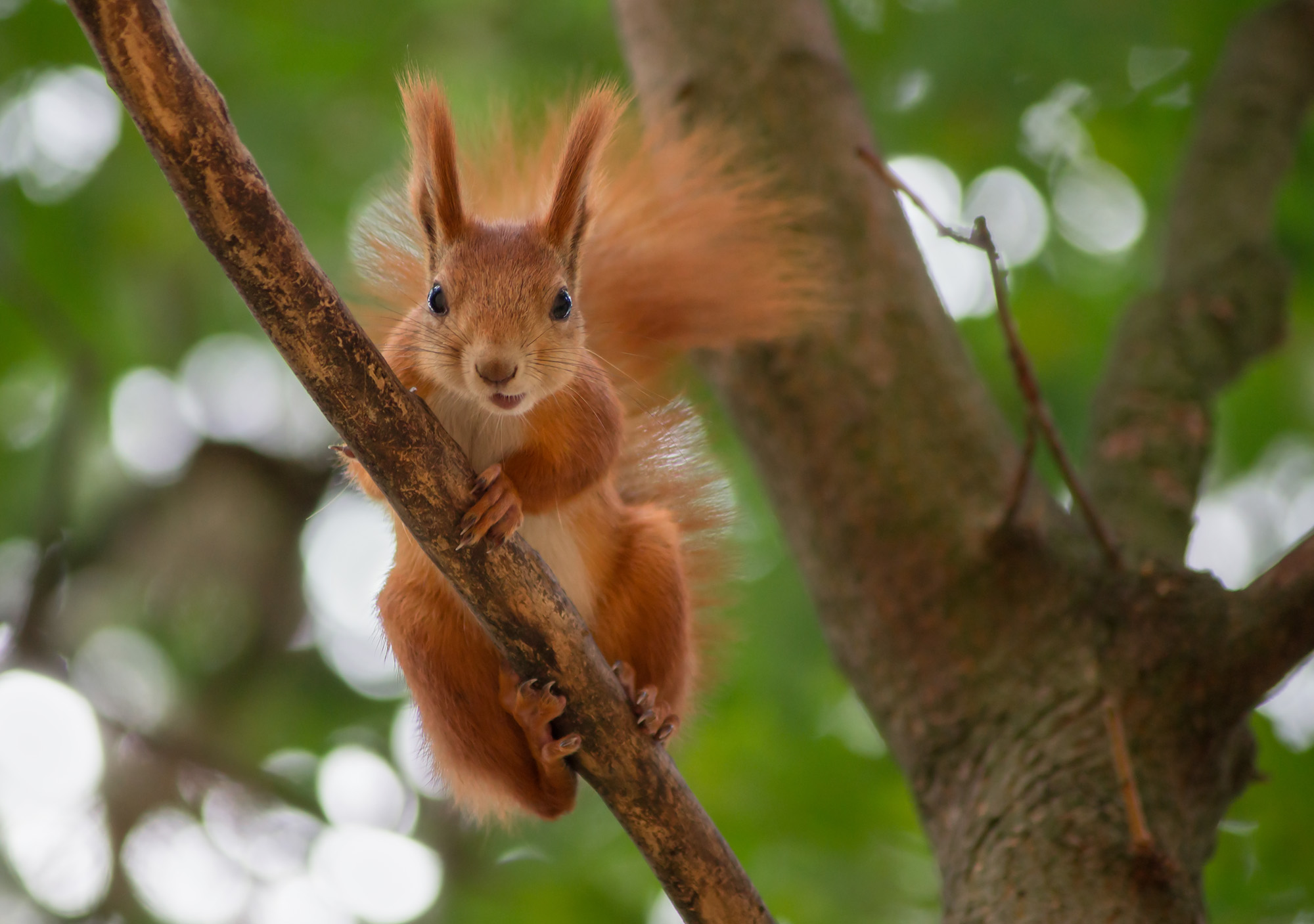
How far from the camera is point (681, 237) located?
204 centimetres

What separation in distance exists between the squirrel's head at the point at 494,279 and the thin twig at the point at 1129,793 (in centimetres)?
90

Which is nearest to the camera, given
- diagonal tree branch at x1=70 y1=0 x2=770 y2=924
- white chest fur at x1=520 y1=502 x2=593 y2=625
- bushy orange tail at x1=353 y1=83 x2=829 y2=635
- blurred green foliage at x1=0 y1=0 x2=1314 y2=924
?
diagonal tree branch at x1=70 y1=0 x2=770 y2=924

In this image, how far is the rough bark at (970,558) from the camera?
178 cm

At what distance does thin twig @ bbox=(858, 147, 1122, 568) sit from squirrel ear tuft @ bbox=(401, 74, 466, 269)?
2.03 ft

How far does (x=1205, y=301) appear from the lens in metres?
2.55

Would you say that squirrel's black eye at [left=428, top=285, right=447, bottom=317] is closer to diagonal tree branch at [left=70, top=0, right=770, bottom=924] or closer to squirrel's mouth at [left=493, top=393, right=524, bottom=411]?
squirrel's mouth at [left=493, top=393, right=524, bottom=411]

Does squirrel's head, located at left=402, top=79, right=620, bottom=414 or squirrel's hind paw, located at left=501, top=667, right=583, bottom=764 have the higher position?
squirrel's head, located at left=402, top=79, right=620, bottom=414

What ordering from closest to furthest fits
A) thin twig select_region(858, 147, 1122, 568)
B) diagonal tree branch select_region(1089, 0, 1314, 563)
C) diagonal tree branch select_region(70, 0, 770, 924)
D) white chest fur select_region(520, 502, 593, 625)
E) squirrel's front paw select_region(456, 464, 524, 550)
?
diagonal tree branch select_region(70, 0, 770, 924), squirrel's front paw select_region(456, 464, 524, 550), thin twig select_region(858, 147, 1122, 568), white chest fur select_region(520, 502, 593, 625), diagonal tree branch select_region(1089, 0, 1314, 563)

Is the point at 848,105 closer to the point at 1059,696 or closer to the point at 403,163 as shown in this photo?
the point at 403,163

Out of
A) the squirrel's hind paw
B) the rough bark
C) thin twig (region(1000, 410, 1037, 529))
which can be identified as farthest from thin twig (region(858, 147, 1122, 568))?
the squirrel's hind paw

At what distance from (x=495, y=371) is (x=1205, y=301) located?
1.74 m

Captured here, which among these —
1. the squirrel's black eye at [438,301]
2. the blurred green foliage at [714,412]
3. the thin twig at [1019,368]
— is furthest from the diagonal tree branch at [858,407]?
the squirrel's black eye at [438,301]

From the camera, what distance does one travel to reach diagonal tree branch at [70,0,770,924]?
3.69 feet

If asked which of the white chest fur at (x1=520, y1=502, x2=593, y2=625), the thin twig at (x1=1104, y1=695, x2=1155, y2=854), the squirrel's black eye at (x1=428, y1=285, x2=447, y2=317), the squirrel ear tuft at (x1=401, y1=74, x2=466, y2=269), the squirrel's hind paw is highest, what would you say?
the squirrel ear tuft at (x1=401, y1=74, x2=466, y2=269)
